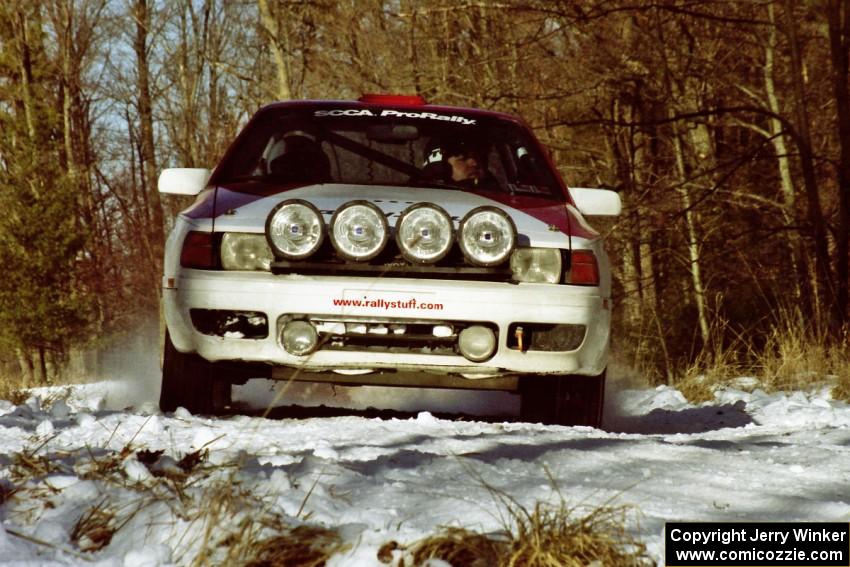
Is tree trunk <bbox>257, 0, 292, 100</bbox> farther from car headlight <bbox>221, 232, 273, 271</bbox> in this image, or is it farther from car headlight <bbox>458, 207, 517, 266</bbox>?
car headlight <bbox>458, 207, 517, 266</bbox>

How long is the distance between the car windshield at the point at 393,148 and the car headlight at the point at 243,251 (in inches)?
37.4

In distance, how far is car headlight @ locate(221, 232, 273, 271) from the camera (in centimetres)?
481

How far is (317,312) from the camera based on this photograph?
4715mm

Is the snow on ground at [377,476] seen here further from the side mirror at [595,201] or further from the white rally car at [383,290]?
the side mirror at [595,201]

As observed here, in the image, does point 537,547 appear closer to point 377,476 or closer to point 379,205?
point 377,476

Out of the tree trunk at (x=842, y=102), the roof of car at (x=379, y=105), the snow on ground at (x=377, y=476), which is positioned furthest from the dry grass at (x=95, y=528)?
the tree trunk at (x=842, y=102)

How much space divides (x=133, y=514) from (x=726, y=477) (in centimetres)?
184

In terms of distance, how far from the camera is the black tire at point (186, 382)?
520 cm

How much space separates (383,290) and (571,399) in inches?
49.8

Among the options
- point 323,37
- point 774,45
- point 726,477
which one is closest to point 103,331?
point 323,37

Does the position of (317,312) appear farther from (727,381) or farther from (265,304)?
(727,381)

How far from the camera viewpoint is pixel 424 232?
466 cm

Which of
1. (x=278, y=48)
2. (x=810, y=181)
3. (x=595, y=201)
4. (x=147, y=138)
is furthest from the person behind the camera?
(x=147, y=138)

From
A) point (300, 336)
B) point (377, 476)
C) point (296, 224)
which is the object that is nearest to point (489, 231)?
point (296, 224)
